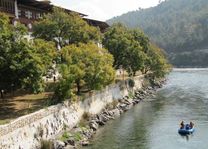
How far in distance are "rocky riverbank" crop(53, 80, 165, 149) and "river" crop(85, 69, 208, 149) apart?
116cm

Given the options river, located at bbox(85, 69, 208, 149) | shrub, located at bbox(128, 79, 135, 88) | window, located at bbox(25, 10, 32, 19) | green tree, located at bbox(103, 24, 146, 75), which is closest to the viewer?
river, located at bbox(85, 69, 208, 149)

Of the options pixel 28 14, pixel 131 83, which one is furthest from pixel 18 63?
pixel 131 83

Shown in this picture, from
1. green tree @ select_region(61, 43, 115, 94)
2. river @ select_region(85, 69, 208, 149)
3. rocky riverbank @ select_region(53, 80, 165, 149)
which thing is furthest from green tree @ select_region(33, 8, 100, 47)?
river @ select_region(85, 69, 208, 149)

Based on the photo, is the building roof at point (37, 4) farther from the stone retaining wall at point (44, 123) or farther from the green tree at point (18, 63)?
the green tree at point (18, 63)

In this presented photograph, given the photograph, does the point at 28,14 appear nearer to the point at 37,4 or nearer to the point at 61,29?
the point at 37,4

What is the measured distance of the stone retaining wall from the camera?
45.3 metres

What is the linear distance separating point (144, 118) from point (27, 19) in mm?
31084

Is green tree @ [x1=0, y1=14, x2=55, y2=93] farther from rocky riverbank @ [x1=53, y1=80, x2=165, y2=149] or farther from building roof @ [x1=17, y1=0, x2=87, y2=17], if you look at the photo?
building roof @ [x1=17, y1=0, x2=87, y2=17]

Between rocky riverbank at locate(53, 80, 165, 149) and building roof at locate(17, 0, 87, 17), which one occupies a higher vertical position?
building roof at locate(17, 0, 87, 17)

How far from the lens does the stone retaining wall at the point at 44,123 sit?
4531 cm

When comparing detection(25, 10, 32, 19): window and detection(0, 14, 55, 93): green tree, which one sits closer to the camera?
detection(0, 14, 55, 93): green tree

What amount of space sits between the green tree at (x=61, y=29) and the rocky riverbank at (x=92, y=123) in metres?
15.0

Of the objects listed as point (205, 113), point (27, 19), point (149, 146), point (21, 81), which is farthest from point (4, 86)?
point (205, 113)

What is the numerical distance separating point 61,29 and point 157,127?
2807 cm
